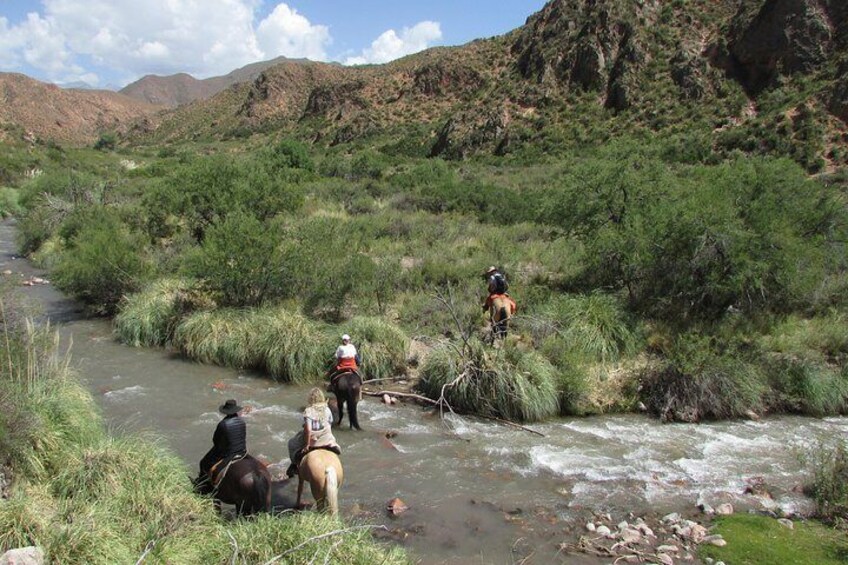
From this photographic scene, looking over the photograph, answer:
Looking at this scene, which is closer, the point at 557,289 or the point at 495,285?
the point at 495,285

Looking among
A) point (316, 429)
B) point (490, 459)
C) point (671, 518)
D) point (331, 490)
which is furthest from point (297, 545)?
point (671, 518)

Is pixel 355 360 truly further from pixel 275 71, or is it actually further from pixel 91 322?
pixel 275 71

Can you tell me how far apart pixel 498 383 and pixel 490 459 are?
2.04 m

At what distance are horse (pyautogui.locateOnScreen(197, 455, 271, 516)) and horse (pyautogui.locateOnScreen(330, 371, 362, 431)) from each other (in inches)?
132

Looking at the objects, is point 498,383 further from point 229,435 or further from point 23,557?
point 23,557

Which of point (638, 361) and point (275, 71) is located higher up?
point (275, 71)

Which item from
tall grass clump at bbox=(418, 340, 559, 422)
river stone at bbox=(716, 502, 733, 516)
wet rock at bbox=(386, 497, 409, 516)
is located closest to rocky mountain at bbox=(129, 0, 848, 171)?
tall grass clump at bbox=(418, 340, 559, 422)

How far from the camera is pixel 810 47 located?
47.9m

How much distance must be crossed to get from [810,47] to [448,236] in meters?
40.9

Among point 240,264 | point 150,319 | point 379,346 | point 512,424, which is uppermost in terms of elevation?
point 240,264

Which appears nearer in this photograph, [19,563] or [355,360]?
[19,563]

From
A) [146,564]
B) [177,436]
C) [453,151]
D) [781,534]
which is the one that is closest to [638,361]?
[781,534]

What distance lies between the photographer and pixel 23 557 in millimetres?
5211

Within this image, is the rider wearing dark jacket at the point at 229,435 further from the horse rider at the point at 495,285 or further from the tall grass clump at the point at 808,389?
the tall grass clump at the point at 808,389
